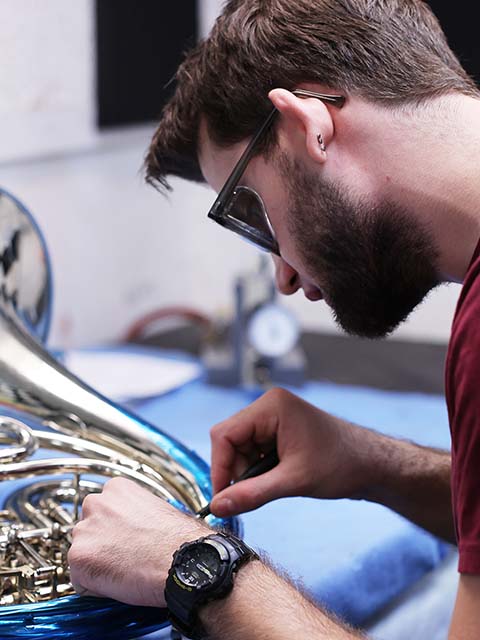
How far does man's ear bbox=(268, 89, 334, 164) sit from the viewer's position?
0.81 meters

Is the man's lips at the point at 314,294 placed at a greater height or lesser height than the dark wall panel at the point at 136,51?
greater

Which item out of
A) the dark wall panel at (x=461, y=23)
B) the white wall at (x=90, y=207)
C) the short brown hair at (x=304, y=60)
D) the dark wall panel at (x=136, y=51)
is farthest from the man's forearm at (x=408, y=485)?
the dark wall panel at (x=461, y=23)

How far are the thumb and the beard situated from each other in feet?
0.50

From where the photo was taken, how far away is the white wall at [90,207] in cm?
182

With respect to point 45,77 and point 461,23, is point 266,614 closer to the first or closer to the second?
point 45,77

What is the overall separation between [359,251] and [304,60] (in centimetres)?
16

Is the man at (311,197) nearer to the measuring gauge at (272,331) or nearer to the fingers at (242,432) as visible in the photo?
the fingers at (242,432)

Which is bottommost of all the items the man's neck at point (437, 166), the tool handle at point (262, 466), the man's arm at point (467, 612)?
the tool handle at point (262, 466)

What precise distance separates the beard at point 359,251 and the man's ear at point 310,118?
0.10 feet

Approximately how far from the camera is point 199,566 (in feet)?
2.35

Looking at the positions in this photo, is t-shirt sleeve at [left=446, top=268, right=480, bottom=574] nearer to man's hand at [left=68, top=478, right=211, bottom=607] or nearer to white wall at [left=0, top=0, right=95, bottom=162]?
man's hand at [left=68, top=478, right=211, bottom=607]

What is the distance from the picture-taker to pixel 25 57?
1.79 meters

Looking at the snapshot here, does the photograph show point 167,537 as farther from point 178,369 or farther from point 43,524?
point 178,369

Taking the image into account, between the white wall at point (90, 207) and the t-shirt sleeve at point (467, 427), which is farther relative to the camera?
the white wall at point (90, 207)
